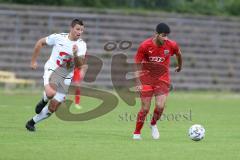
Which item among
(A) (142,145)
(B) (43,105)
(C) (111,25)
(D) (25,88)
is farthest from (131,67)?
(A) (142,145)

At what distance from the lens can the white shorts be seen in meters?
16.0

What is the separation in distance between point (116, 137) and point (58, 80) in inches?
75.9

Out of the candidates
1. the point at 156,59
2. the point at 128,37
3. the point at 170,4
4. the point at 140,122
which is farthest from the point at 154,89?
the point at 170,4

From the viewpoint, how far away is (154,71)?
15.7 meters

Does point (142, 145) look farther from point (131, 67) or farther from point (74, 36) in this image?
point (131, 67)

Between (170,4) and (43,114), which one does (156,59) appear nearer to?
(43,114)

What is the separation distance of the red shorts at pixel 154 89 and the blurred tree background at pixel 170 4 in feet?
76.7

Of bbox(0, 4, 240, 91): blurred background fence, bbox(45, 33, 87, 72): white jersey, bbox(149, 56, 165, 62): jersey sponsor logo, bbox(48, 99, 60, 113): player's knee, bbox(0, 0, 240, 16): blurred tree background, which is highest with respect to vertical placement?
bbox(149, 56, 165, 62): jersey sponsor logo

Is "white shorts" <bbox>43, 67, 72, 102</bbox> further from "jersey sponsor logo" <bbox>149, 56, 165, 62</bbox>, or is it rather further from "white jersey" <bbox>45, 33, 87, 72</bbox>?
"jersey sponsor logo" <bbox>149, 56, 165, 62</bbox>

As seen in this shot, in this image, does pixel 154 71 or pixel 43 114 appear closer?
pixel 154 71

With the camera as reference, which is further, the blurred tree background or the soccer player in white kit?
the blurred tree background

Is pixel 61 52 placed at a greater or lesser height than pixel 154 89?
greater

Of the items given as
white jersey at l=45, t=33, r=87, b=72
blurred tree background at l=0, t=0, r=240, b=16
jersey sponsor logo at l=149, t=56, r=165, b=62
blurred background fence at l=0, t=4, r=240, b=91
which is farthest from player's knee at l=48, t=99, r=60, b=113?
blurred tree background at l=0, t=0, r=240, b=16

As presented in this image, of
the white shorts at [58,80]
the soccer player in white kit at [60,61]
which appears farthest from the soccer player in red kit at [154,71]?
the white shorts at [58,80]
